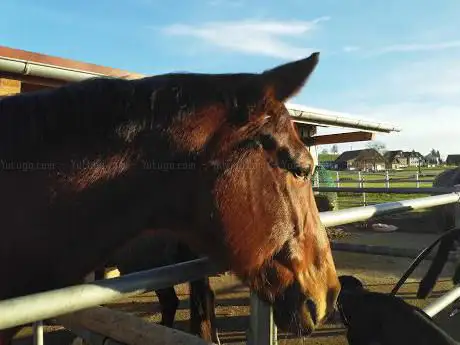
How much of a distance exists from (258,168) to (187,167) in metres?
0.26

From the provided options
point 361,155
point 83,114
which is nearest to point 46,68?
point 83,114

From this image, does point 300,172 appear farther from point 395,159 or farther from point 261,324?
point 395,159

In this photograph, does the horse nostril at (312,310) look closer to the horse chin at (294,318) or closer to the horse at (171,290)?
the horse chin at (294,318)

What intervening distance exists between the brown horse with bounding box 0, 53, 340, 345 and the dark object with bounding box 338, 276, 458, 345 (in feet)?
1.76

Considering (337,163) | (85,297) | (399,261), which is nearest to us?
(85,297)

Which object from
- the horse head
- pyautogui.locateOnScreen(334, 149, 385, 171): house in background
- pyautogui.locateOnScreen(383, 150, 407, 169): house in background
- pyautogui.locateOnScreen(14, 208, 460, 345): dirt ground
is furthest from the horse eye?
pyautogui.locateOnScreen(383, 150, 407, 169): house in background

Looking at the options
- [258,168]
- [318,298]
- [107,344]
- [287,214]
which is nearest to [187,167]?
[258,168]

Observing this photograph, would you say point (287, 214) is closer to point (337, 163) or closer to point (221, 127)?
point (221, 127)

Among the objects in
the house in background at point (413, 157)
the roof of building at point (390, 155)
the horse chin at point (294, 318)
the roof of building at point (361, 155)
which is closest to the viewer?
the horse chin at point (294, 318)

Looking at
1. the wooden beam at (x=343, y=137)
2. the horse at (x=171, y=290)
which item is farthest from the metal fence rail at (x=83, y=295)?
the wooden beam at (x=343, y=137)

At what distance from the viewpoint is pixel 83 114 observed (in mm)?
1375

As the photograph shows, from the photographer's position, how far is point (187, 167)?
139cm

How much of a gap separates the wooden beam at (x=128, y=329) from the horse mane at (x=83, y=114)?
742 mm

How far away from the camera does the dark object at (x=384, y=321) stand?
1714 millimetres
